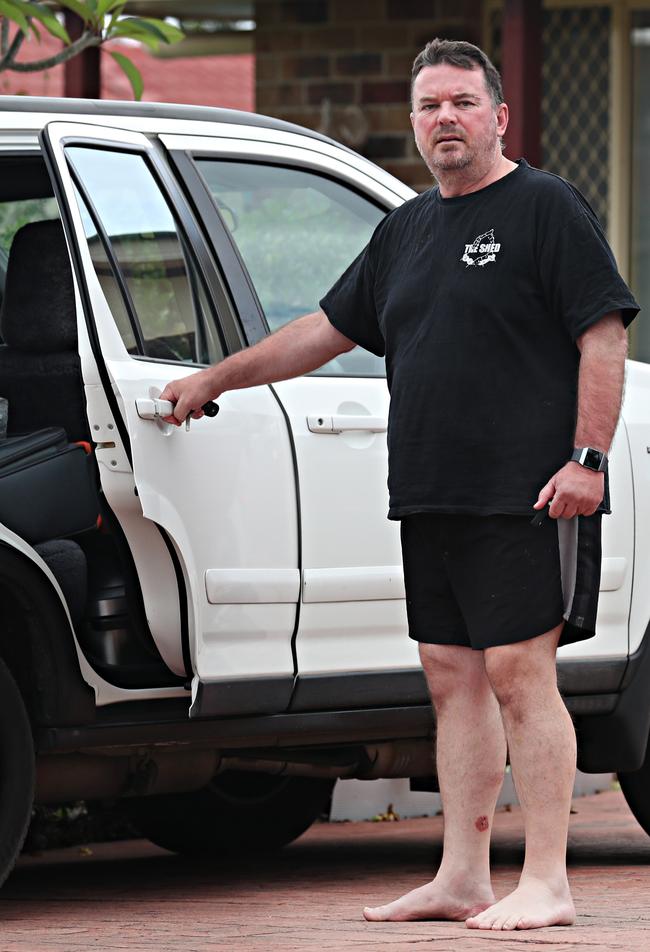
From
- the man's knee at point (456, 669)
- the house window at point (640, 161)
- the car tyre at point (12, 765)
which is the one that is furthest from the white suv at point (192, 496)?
the house window at point (640, 161)

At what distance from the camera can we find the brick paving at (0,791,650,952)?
4.76 metres

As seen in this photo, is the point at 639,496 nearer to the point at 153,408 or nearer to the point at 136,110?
the point at 153,408

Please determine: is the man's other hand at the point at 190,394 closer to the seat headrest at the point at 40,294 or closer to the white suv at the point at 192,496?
the white suv at the point at 192,496

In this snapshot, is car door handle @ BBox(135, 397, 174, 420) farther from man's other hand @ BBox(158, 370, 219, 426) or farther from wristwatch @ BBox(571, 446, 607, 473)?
wristwatch @ BBox(571, 446, 607, 473)

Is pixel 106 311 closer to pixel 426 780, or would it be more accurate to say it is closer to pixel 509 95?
pixel 426 780

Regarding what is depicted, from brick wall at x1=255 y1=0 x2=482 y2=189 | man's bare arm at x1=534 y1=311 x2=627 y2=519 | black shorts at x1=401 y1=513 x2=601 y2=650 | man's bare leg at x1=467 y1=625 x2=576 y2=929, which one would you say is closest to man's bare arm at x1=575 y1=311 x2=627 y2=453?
man's bare arm at x1=534 y1=311 x2=627 y2=519

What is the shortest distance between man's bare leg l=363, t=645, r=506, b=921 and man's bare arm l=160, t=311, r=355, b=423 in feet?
2.55

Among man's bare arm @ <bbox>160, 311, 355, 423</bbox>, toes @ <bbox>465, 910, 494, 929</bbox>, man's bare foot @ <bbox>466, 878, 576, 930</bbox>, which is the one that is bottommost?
toes @ <bbox>465, 910, 494, 929</bbox>

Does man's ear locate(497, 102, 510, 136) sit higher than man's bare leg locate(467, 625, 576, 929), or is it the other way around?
man's ear locate(497, 102, 510, 136)

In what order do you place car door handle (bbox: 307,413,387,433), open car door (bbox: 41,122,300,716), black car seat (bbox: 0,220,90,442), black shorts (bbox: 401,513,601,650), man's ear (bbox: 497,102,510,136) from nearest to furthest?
black shorts (bbox: 401,513,601,650)
man's ear (bbox: 497,102,510,136)
open car door (bbox: 41,122,300,716)
black car seat (bbox: 0,220,90,442)
car door handle (bbox: 307,413,387,433)

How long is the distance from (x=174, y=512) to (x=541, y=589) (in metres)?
0.97

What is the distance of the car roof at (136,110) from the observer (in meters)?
5.23

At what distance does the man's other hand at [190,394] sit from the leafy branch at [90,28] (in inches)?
64.5

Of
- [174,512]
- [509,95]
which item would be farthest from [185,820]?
[509,95]
